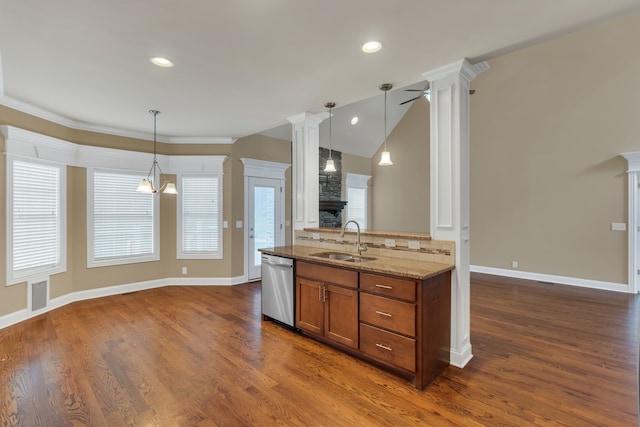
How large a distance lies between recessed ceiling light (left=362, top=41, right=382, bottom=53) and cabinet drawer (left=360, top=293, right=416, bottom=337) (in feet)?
6.60

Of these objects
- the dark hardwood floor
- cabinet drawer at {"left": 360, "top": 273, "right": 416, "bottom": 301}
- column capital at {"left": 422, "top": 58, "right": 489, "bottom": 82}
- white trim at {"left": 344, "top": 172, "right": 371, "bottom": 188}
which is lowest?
the dark hardwood floor

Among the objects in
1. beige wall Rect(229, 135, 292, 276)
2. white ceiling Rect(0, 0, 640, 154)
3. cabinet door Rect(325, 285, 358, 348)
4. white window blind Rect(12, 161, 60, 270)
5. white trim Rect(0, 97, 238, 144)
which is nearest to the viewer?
white ceiling Rect(0, 0, 640, 154)

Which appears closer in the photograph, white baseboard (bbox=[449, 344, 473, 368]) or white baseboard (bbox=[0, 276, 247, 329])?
white baseboard (bbox=[449, 344, 473, 368])

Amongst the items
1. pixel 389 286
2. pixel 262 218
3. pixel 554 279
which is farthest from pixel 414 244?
pixel 554 279

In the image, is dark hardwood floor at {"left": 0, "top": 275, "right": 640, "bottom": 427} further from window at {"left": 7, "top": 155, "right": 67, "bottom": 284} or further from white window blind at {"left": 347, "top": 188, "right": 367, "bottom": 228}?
white window blind at {"left": 347, "top": 188, "right": 367, "bottom": 228}

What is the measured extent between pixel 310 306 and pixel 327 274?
1.49 ft

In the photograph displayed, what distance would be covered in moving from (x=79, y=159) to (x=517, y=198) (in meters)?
7.54

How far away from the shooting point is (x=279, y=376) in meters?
2.60

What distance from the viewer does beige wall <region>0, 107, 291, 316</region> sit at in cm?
383

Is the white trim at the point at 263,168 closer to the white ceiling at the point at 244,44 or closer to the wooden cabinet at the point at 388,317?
the white ceiling at the point at 244,44

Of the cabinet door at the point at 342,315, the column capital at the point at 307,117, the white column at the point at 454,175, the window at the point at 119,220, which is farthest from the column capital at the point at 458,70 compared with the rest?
the window at the point at 119,220

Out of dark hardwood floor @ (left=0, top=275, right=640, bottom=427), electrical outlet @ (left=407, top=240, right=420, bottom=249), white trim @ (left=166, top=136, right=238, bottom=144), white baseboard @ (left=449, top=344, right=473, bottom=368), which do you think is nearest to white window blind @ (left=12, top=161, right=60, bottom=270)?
dark hardwood floor @ (left=0, top=275, right=640, bottom=427)

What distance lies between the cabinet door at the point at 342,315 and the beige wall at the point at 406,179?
5076mm

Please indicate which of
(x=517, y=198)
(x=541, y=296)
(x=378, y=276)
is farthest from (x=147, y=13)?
(x=517, y=198)
